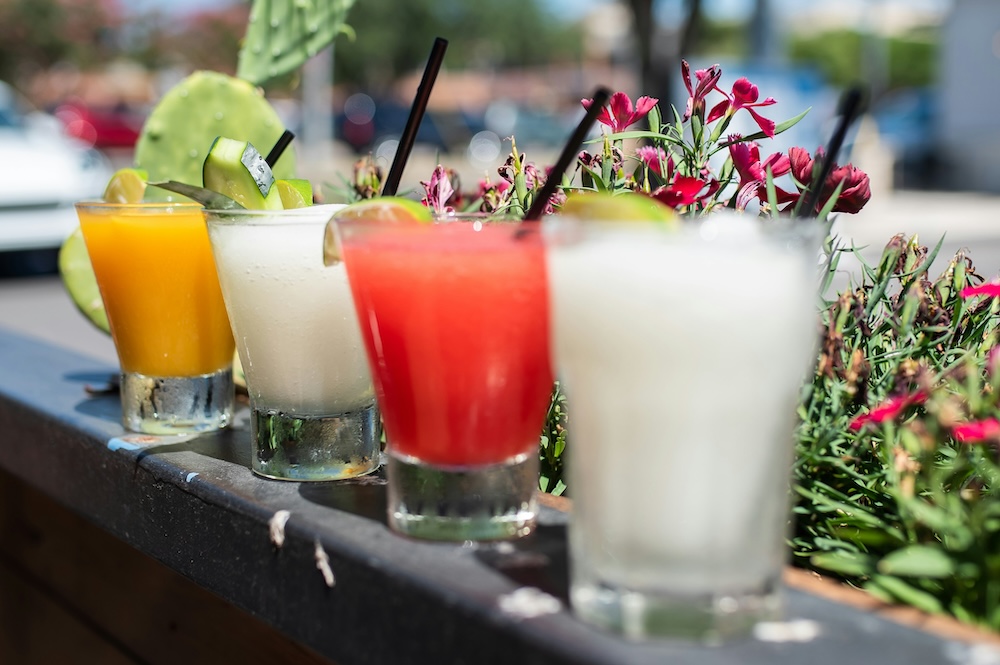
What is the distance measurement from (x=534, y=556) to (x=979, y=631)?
36 cm

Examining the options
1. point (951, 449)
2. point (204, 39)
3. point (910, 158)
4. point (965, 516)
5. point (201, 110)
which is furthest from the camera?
point (204, 39)

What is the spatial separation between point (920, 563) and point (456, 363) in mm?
411

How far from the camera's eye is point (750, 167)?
1279mm

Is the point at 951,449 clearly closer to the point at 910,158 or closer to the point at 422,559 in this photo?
the point at 422,559

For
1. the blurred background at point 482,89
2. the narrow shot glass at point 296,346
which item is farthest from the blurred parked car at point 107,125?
the narrow shot glass at point 296,346

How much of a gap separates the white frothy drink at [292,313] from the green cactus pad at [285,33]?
893 mm

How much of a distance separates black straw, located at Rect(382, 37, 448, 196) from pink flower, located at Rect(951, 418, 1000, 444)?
2.06 ft

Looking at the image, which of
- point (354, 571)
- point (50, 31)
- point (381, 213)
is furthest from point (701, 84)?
point (50, 31)

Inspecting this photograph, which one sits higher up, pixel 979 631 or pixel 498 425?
pixel 498 425

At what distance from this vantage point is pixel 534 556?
1000 millimetres

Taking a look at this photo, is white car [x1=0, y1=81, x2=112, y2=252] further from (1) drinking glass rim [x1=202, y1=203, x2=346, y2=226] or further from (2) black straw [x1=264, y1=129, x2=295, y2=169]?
(1) drinking glass rim [x1=202, y1=203, x2=346, y2=226]

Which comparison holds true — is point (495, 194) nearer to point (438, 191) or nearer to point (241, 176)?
point (438, 191)

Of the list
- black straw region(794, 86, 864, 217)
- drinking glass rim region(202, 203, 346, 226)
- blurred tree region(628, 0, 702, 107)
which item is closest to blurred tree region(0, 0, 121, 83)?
Answer: blurred tree region(628, 0, 702, 107)

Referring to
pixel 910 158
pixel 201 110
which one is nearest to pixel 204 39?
pixel 910 158
